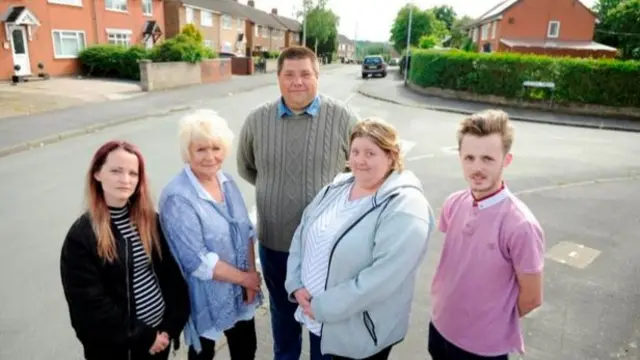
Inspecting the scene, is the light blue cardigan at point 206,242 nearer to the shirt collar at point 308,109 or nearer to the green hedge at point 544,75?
the shirt collar at point 308,109

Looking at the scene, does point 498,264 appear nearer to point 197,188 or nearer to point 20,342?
point 197,188

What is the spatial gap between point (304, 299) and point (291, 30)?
7480 centimetres

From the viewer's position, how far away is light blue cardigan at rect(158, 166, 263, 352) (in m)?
2.49

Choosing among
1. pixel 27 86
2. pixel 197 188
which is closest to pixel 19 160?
pixel 197 188

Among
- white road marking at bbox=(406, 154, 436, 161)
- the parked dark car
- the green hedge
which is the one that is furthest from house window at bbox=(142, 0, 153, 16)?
white road marking at bbox=(406, 154, 436, 161)

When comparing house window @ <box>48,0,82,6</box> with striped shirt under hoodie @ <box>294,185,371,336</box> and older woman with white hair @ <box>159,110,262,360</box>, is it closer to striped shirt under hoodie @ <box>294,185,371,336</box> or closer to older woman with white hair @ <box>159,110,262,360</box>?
older woman with white hair @ <box>159,110,262,360</box>

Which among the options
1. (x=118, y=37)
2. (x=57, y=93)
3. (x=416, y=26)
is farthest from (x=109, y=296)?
(x=416, y=26)

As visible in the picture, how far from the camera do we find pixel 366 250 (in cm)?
216

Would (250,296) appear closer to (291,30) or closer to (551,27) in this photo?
(551,27)

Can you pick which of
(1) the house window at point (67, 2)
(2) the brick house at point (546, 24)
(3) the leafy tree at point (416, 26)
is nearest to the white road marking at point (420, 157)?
(1) the house window at point (67, 2)

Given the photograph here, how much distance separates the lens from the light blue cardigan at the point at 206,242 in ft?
8.18

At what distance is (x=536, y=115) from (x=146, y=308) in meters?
19.8

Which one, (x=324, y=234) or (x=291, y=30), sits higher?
(x=291, y=30)

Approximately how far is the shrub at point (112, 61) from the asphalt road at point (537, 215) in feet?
46.8
